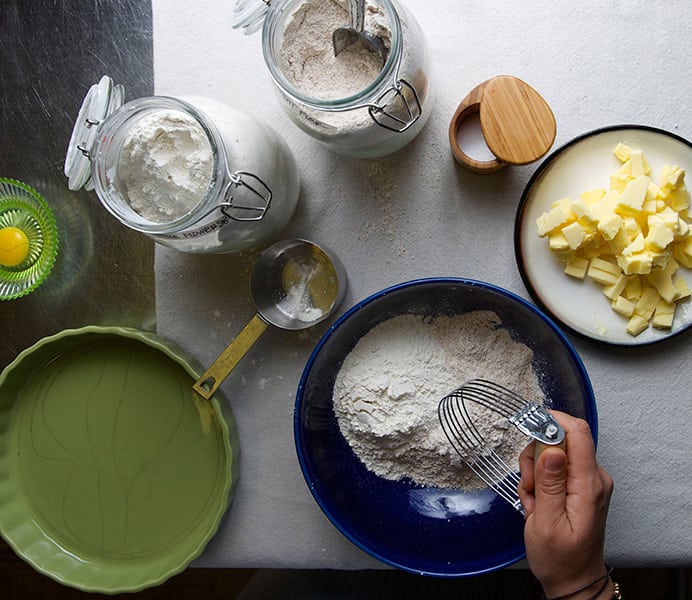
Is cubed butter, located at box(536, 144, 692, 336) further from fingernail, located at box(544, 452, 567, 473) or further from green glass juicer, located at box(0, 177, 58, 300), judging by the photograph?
green glass juicer, located at box(0, 177, 58, 300)

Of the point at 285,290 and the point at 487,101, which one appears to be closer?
the point at 487,101

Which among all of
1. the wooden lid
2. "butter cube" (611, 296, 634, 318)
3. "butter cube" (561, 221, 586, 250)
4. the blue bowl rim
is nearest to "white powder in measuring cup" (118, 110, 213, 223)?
the blue bowl rim

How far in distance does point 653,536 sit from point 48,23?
1214 mm

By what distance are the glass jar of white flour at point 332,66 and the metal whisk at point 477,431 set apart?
14.0 inches

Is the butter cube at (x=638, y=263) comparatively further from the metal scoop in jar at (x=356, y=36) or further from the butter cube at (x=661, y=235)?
the metal scoop in jar at (x=356, y=36)

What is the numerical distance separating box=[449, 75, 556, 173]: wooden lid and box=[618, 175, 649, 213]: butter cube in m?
0.12

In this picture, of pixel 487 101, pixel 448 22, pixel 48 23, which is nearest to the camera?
pixel 487 101

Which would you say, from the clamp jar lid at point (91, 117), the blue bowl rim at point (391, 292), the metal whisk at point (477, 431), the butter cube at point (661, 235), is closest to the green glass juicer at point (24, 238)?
the clamp jar lid at point (91, 117)

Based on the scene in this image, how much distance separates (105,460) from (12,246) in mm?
358

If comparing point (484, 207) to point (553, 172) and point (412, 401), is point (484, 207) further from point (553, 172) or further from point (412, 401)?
point (412, 401)

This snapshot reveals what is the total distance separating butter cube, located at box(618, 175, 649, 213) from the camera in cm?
83

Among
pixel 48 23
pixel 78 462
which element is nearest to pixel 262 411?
pixel 78 462

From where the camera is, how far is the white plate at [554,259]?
0.88 metres

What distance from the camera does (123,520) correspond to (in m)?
1.00
